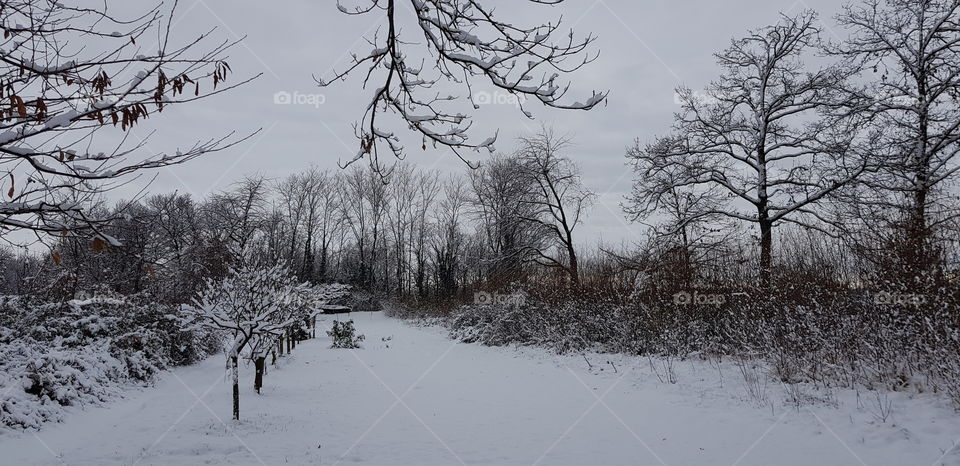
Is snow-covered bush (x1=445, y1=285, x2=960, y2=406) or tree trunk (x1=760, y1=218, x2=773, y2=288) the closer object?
snow-covered bush (x1=445, y1=285, x2=960, y2=406)

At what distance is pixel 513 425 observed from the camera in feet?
23.0

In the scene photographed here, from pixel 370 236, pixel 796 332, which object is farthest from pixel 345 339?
pixel 370 236

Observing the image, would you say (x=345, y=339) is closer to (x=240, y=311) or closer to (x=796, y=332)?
(x=240, y=311)

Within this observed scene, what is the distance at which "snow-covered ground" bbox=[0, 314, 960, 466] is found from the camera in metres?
5.28

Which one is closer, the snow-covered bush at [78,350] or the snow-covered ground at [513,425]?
the snow-covered ground at [513,425]

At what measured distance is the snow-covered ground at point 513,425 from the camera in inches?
208

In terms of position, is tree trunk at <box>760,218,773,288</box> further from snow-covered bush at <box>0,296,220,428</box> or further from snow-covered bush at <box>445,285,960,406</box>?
snow-covered bush at <box>0,296,220,428</box>

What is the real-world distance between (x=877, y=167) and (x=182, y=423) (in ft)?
50.5

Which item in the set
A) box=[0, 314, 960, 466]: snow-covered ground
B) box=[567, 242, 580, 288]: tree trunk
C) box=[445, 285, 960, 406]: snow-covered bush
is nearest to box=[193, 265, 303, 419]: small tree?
box=[0, 314, 960, 466]: snow-covered ground

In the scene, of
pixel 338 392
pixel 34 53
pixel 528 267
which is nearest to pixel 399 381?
pixel 338 392

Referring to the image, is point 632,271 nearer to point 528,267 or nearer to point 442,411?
point 528,267

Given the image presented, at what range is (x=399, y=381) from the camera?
10.9 metres

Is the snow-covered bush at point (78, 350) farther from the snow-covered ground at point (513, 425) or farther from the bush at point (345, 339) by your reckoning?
the bush at point (345, 339)

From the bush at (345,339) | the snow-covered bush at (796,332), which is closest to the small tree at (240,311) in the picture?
the snow-covered bush at (796,332)
